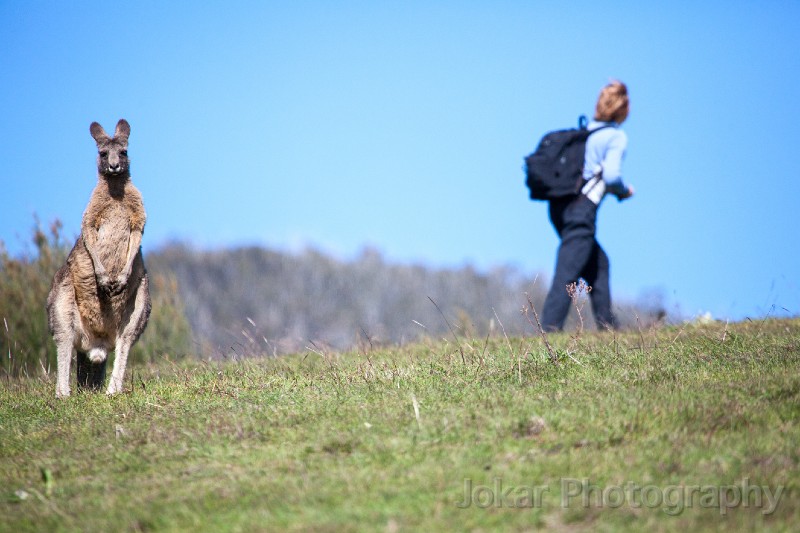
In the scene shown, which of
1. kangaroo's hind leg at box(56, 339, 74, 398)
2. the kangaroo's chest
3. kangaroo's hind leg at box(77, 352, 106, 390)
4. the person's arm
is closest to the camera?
kangaroo's hind leg at box(56, 339, 74, 398)

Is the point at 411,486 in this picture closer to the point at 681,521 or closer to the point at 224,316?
the point at 681,521

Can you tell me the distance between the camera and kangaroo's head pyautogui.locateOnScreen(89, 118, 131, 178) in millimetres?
7879

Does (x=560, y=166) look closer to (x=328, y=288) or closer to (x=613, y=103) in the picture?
(x=613, y=103)

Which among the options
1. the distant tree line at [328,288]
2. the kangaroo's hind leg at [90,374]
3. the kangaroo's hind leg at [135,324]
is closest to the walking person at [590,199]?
the kangaroo's hind leg at [135,324]

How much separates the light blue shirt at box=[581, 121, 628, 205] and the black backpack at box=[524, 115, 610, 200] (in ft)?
0.25

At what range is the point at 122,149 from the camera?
795cm

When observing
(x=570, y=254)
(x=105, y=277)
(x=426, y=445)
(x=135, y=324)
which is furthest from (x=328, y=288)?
(x=426, y=445)

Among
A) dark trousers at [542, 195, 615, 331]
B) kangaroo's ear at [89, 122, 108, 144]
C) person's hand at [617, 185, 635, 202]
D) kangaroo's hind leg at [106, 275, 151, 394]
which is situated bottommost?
kangaroo's hind leg at [106, 275, 151, 394]

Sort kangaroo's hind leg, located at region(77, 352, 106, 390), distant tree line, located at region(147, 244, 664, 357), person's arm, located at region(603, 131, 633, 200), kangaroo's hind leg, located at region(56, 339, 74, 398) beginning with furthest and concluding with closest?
distant tree line, located at region(147, 244, 664, 357)
person's arm, located at region(603, 131, 633, 200)
kangaroo's hind leg, located at region(77, 352, 106, 390)
kangaroo's hind leg, located at region(56, 339, 74, 398)

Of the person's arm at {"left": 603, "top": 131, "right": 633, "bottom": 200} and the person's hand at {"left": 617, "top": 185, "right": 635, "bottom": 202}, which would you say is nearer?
the person's arm at {"left": 603, "top": 131, "right": 633, "bottom": 200}

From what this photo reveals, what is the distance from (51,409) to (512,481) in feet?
13.5

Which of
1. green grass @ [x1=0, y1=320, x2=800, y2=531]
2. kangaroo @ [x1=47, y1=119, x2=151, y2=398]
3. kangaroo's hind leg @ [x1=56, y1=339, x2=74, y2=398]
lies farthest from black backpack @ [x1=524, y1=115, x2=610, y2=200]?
kangaroo's hind leg @ [x1=56, y1=339, x2=74, y2=398]

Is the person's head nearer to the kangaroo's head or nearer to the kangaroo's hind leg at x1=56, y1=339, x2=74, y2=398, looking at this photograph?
the kangaroo's head

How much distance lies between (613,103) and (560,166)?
1.03m
